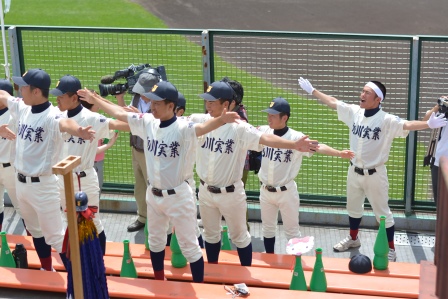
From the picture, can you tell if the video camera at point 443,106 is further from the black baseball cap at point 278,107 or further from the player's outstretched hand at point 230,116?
the player's outstretched hand at point 230,116

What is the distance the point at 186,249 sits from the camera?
6.63 metres

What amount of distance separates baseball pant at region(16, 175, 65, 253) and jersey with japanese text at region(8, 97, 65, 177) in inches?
3.9

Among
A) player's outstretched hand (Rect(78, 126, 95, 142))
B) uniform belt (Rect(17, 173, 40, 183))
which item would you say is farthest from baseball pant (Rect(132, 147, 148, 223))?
player's outstretched hand (Rect(78, 126, 95, 142))

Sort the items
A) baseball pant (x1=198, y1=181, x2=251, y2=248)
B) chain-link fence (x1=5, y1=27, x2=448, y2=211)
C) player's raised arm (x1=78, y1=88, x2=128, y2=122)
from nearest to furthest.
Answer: player's raised arm (x1=78, y1=88, x2=128, y2=122) < baseball pant (x1=198, y1=181, x2=251, y2=248) < chain-link fence (x1=5, y1=27, x2=448, y2=211)

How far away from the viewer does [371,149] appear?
775 cm

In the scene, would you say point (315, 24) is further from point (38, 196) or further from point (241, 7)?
point (38, 196)

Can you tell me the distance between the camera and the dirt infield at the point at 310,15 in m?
19.0

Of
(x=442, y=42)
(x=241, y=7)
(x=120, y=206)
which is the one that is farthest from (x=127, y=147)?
(x=241, y=7)

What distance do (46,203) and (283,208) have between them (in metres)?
2.23

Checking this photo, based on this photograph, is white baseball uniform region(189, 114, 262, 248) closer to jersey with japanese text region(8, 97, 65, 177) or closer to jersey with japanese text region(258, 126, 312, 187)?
jersey with japanese text region(258, 126, 312, 187)

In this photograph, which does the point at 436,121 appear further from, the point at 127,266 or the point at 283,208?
the point at 127,266

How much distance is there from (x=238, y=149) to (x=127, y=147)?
314 centimetres

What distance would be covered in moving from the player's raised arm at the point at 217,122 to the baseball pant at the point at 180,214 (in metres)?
0.51

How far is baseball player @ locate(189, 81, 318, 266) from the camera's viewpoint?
6934 mm
